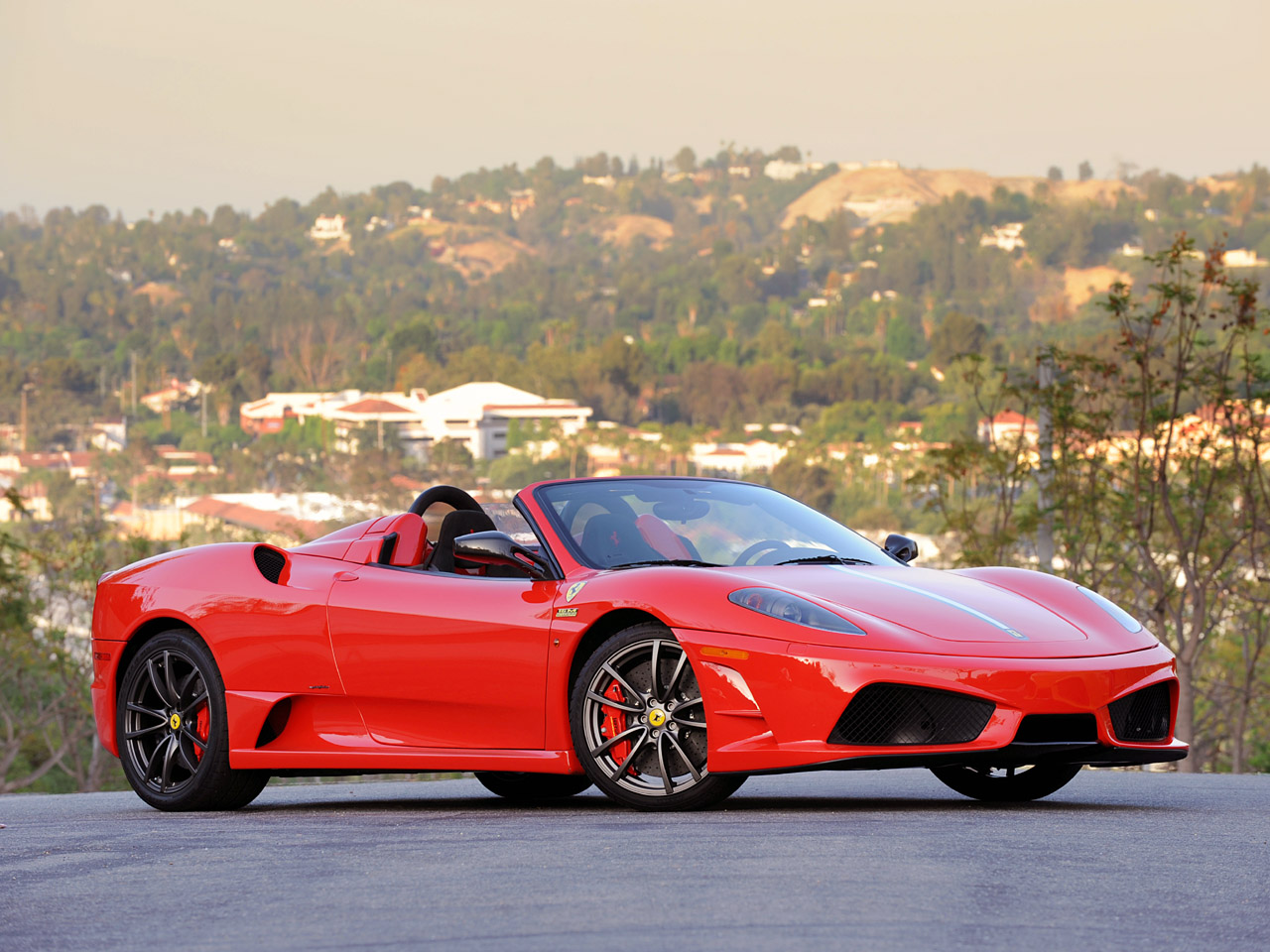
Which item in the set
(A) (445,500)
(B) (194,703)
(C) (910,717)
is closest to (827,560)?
(C) (910,717)

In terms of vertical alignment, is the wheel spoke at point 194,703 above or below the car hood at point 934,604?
below

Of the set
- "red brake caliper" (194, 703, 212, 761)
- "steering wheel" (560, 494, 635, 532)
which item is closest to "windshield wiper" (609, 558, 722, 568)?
"steering wheel" (560, 494, 635, 532)

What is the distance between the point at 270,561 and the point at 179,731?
2.60 feet

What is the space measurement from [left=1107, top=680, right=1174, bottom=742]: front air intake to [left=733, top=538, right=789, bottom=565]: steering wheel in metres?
1.49

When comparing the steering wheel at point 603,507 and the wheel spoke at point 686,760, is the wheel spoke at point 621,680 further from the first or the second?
the steering wheel at point 603,507

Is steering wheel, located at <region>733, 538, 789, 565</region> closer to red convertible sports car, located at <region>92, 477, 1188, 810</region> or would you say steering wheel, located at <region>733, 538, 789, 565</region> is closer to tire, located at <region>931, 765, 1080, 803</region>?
red convertible sports car, located at <region>92, 477, 1188, 810</region>

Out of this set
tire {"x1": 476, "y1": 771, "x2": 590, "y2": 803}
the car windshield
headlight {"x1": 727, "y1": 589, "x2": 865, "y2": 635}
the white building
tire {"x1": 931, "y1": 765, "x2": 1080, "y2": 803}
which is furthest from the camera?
the white building

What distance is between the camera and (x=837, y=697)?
5.65 meters

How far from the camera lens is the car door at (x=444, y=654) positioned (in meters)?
6.32

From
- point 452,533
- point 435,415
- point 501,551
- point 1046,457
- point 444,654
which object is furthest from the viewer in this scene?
point 435,415

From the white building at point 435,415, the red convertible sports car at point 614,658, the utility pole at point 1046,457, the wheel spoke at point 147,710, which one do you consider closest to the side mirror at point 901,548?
the red convertible sports car at point 614,658

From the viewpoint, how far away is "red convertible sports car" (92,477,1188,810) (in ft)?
18.7

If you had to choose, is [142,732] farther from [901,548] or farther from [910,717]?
[910,717]

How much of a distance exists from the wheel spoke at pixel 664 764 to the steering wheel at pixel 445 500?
1.70 m
